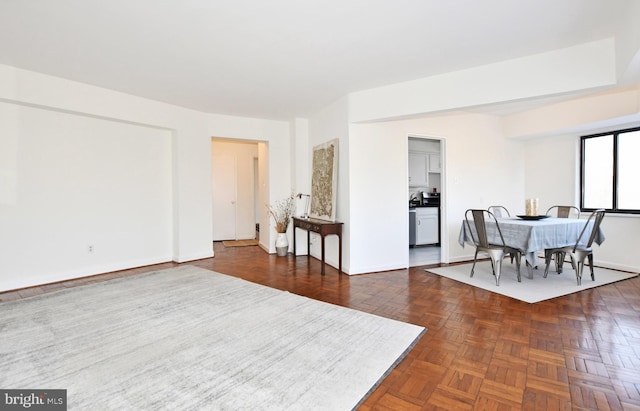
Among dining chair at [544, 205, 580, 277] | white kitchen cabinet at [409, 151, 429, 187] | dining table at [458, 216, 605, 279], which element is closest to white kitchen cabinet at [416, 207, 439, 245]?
white kitchen cabinet at [409, 151, 429, 187]

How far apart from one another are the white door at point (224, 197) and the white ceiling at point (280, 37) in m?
3.70

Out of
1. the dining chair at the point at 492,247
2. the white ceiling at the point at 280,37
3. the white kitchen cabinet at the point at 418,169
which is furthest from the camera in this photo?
the white kitchen cabinet at the point at 418,169

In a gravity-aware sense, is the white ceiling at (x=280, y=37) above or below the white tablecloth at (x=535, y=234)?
above

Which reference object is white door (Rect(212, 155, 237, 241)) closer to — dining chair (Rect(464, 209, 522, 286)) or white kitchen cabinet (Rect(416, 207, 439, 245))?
white kitchen cabinet (Rect(416, 207, 439, 245))

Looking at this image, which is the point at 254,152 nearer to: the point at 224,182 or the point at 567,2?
the point at 224,182

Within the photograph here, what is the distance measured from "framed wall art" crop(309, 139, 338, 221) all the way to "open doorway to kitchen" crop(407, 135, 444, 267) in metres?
2.21

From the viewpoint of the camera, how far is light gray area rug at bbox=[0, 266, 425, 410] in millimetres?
1782

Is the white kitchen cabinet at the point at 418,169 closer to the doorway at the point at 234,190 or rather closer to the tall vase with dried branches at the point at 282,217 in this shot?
the tall vase with dried branches at the point at 282,217

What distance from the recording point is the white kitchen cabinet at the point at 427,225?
6.61m

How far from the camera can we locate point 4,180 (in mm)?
3752

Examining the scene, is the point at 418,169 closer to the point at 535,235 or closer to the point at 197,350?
the point at 535,235

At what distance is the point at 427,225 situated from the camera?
22.0ft

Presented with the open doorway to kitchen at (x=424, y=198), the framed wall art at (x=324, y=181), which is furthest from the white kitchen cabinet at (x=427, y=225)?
the framed wall art at (x=324, y=181)

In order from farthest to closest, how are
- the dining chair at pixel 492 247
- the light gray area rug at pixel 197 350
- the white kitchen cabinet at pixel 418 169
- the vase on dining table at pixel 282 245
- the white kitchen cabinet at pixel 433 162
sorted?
the white kitchen cabinet at pixel 433 162
the white kitchen cabinet at pixel 418 169
the vase on dining table at pixel 282 245
the dining chair at pixel 492 247
the light gray area rug at pixel 197 350
